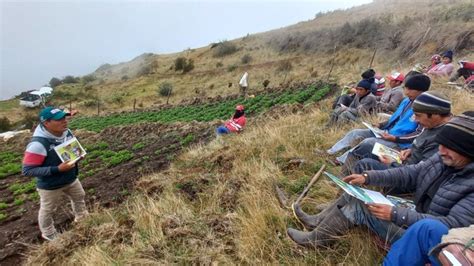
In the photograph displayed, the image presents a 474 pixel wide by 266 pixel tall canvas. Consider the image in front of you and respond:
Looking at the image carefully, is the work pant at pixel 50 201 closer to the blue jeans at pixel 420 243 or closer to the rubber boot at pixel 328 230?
the rubber boot at pixel 328 230

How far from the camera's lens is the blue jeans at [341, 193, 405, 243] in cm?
263

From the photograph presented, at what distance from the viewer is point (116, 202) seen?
666 cm

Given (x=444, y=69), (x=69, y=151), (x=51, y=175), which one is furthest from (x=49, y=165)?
(x=444, y=69)

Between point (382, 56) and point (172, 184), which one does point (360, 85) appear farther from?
point (382, 56)

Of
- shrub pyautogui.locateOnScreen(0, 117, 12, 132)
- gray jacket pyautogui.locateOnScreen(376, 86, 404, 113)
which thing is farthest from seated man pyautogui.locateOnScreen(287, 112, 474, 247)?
shrub pyautogui.locateOnScreen(0, 117, 12, 132)

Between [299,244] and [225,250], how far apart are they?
746 mm

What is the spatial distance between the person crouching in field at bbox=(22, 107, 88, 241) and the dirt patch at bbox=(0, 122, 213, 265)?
1.90 feet

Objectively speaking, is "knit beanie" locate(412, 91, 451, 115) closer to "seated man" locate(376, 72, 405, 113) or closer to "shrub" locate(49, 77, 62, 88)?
"seated man" locate(376, 72, 405, 113)

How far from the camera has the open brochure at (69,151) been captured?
4.78 metres

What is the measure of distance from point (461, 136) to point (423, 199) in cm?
62

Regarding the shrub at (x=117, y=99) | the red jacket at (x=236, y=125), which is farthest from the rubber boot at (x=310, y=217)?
the shrub at (x=117, y=99)

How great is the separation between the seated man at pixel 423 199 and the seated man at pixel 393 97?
3.63m

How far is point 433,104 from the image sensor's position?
3.29 m

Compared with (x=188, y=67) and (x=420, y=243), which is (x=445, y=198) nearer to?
(x=420, y=243)
